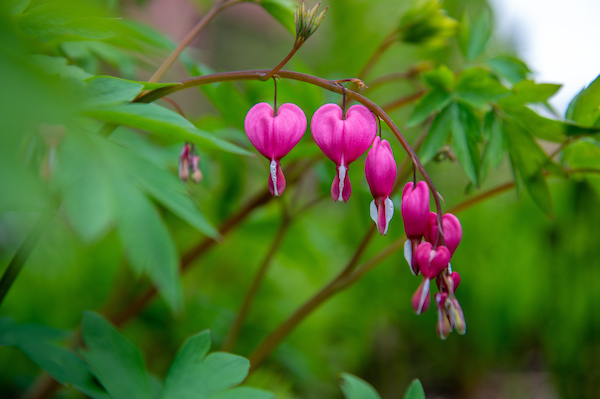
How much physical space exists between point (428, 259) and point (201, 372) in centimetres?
31

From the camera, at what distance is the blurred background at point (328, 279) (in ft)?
3.34

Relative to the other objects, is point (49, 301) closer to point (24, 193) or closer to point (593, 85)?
point (24, 193)

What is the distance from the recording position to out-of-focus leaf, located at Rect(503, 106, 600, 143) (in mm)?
546

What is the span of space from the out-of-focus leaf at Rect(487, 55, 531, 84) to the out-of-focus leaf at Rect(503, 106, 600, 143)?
0.57ft

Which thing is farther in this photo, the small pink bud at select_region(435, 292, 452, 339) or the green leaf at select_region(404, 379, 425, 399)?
the green leaf at select_region(404, 379, 425, 399)

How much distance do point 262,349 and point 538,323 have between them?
159cm

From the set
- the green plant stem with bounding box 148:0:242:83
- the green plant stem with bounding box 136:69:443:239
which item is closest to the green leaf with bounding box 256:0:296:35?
the green plant stem with bounding box 148:0:242:83

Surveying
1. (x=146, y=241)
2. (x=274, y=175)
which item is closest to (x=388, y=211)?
(x=274, y=175)

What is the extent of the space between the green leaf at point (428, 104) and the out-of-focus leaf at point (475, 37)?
21 centimetres

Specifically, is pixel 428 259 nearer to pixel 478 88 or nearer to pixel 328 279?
pixel 478 88

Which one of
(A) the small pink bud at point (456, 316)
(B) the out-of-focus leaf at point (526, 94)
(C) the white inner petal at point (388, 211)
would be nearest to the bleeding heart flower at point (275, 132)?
(C) the white inner petal at point (388, 211)

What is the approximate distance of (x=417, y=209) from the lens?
1.41 ft

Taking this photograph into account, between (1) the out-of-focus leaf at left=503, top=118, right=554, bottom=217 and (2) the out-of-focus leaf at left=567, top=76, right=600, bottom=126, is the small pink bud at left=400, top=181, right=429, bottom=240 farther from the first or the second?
(2) the out-of-focus leaf at left=567, top=76, right=600, bottom=126

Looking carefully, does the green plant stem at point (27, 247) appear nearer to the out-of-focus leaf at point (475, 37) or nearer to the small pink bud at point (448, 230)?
the small pink bud at point (448, 230)
